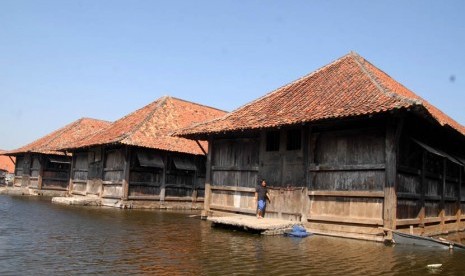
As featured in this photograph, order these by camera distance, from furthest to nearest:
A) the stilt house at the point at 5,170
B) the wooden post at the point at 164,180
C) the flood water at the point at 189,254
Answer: the stilt house at the point at 5,170
the wooden post at the point at 164,180
the flood water at the point at 189,254

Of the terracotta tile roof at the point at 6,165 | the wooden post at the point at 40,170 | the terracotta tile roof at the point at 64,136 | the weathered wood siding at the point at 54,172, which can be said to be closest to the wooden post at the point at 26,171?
the terracotta tile roof at the point at 64,136

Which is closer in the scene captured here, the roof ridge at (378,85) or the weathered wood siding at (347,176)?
the roof ridge at (378,85)

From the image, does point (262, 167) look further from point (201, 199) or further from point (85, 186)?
point (85, 186)

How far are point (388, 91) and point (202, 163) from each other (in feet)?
47.3

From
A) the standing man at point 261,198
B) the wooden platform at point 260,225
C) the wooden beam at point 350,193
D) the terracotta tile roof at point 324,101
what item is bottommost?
the wooden platform at point 260,225

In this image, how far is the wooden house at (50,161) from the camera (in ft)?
102

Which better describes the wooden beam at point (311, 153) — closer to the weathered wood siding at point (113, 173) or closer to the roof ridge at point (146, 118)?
the roof ridge at point (146, 118)

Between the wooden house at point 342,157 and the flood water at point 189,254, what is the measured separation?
129cm

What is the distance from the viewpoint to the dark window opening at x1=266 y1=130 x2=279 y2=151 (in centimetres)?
1477

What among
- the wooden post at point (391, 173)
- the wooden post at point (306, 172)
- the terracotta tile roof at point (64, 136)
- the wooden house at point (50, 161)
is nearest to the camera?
the wooden post at point (391, 173)

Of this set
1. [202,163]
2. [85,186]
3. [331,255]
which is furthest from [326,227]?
[85,186]

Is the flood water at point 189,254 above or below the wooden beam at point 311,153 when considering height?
below

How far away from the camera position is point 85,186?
82.6ft

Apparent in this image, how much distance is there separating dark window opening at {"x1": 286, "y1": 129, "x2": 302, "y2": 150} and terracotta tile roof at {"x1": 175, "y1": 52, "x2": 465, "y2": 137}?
30.7 inches
